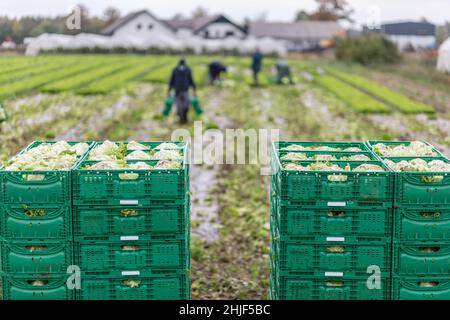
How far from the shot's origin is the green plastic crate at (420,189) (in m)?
7.34

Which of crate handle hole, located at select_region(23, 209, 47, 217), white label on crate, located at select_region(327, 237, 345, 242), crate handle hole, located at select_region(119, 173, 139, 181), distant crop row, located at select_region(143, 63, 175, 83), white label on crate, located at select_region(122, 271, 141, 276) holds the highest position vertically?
crate handle hole, located at select_region(119, 173, 139, 181)

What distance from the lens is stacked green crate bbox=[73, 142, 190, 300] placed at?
24.1ft

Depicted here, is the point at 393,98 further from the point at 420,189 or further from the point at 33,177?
the point at 33,177

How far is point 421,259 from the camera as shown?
7473 mm

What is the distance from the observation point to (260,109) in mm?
27531

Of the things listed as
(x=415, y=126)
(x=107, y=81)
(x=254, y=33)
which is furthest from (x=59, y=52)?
(x=254, y=33)

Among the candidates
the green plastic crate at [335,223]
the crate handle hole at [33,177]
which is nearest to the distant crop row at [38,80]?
the crate handle hole at [33,177]

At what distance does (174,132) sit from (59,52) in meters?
19.5

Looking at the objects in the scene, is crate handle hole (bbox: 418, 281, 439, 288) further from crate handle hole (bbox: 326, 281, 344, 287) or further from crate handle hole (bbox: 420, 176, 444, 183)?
crate handle hole (bbox: 420, 176, 444, 183)

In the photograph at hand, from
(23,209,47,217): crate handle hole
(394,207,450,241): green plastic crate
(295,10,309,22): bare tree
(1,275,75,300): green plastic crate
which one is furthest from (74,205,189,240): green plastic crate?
(295,10,309,22): bare tree

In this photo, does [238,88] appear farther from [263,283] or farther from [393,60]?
[263,283]

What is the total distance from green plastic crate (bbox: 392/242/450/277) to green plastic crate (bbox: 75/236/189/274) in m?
2.25

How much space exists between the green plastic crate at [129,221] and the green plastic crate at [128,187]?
0.08 meters

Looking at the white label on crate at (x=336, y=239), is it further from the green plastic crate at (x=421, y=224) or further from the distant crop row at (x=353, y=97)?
the distant crop row at (x=353, y=97)
